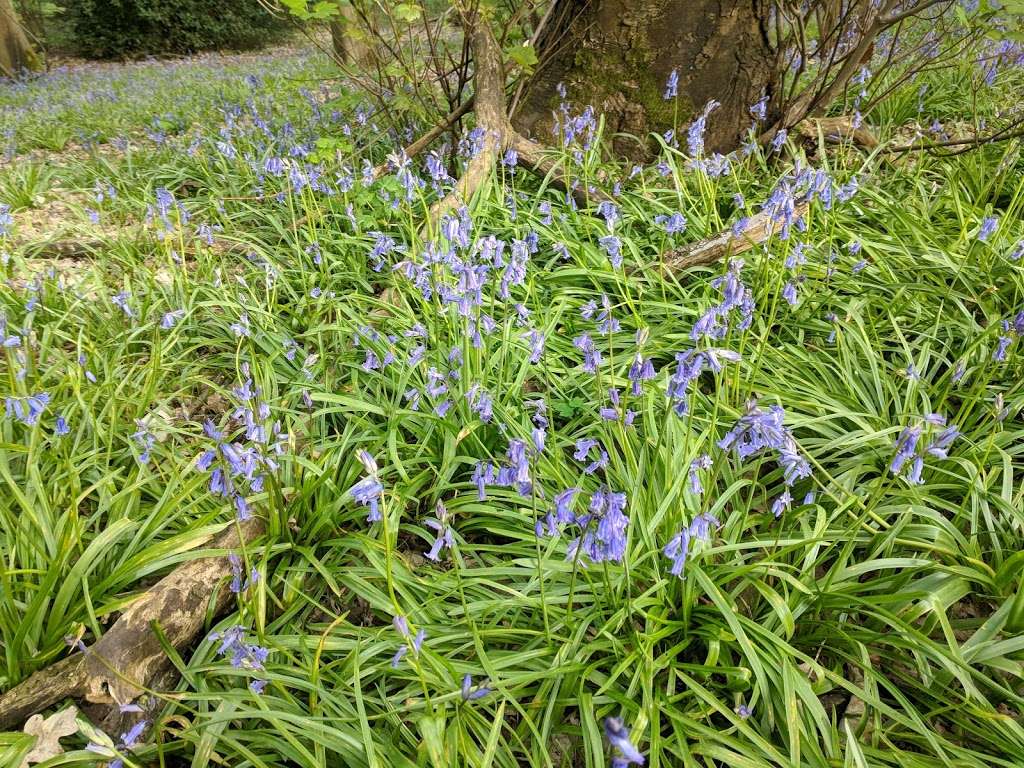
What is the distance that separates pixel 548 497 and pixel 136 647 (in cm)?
128

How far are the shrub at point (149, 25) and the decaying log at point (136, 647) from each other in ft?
70.7

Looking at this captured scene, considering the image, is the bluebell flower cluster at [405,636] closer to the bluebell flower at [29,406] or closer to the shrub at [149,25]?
the bluebell flower at [29,406]

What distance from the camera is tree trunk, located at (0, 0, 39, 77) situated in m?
12.9

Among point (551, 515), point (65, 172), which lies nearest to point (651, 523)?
point (551, 515)

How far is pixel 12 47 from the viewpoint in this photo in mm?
13266

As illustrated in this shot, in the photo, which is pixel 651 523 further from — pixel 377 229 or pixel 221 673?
pixel 377 229

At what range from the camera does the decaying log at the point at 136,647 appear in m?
1.59

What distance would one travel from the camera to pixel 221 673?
1666 millimetres

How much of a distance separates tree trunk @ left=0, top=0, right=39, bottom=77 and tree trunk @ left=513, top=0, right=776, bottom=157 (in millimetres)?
13879

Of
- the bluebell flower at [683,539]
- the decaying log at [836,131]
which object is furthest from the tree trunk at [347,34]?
the bluebell flower at [683,539]

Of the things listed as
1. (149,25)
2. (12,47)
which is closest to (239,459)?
(12,47)

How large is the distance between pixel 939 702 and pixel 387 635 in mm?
1523

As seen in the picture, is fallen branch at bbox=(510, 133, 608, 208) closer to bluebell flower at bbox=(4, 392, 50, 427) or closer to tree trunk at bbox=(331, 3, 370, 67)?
tree trunk at bbox=(331, 3, 370, 67)

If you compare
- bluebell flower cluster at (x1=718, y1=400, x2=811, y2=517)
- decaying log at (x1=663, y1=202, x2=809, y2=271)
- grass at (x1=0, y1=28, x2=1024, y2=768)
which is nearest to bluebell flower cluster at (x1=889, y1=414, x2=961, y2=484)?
grass at (x1=0, y1=28, x2=1024, y2=768)
